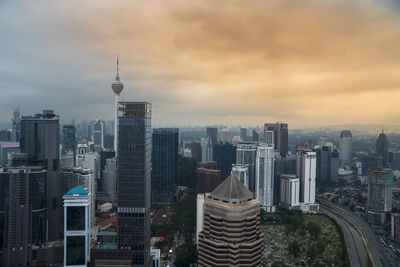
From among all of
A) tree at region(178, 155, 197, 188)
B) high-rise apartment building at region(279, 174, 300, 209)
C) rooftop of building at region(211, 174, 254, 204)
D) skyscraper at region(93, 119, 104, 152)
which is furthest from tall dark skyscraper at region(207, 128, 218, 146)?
rooftop of building at region(211, 174, 254, 204)

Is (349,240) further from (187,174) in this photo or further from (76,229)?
(187,174)

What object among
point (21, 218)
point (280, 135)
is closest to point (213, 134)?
point (280, 135)

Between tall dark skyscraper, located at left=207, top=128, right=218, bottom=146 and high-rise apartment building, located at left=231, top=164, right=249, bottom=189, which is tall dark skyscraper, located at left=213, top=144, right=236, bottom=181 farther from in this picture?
tall dark skyscraper, located at left=207, top=128, right=218, bottom=146

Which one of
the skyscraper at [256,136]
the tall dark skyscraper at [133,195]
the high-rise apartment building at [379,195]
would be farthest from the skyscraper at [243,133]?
the tall dark skyscraper at [133,195]

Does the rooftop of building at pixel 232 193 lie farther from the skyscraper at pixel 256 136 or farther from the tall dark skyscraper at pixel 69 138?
the skyscraper at pixel 256 136

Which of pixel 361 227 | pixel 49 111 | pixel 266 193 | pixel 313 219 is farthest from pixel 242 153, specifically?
pixel 49 111

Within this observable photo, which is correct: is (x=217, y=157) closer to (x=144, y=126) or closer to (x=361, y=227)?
(x=361, y=227)
